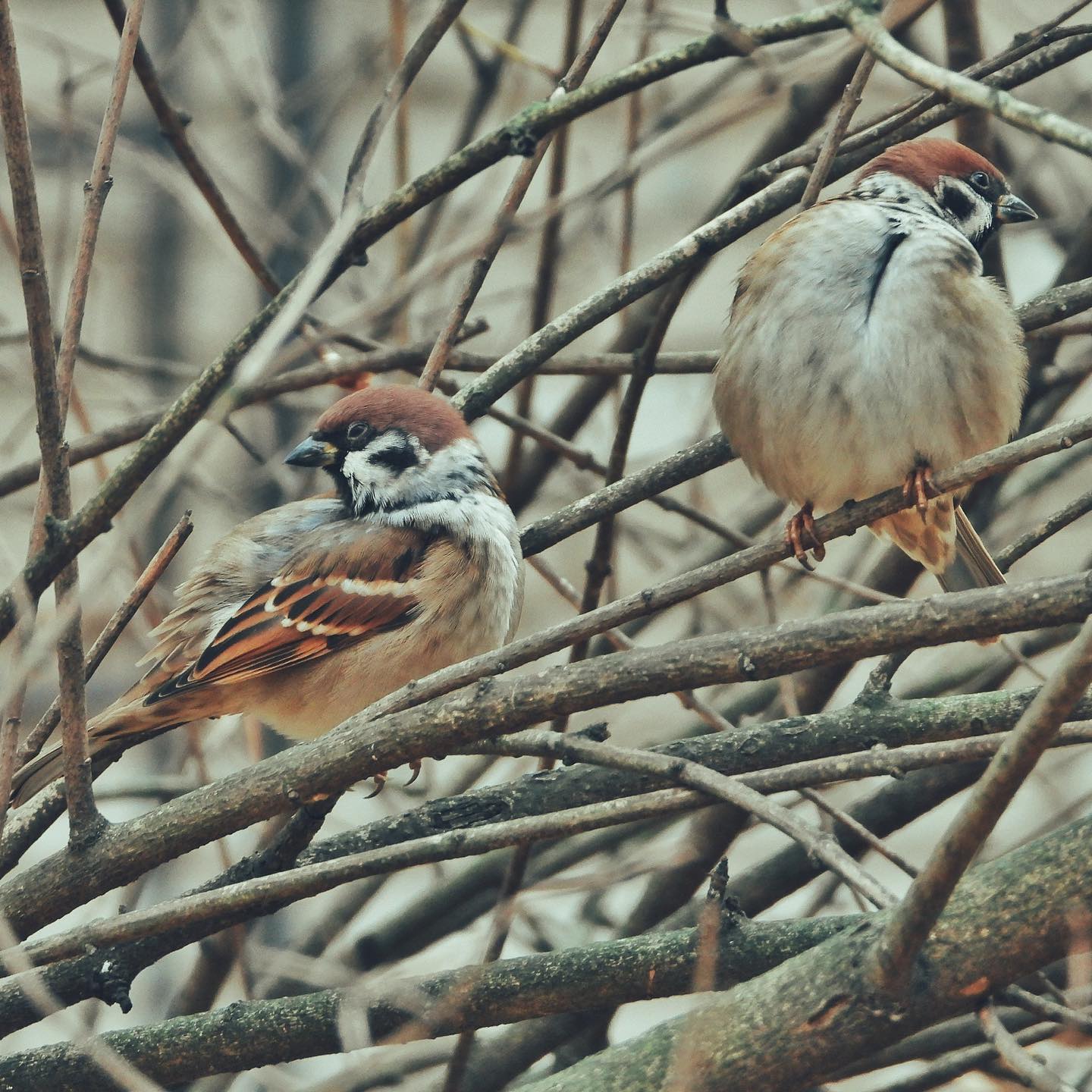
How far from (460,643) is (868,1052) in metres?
1.69

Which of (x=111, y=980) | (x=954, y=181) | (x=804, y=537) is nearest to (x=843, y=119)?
(x=804, y=537)

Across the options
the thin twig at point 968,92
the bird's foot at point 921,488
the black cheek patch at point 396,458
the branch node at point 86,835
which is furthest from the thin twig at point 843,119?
the branch node at point 86,835

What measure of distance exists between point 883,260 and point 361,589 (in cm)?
131

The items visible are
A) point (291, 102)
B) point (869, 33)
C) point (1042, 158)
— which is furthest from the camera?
point (291, 102)

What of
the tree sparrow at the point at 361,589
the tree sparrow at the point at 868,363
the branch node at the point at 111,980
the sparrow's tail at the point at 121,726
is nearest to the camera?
the branch node at the point at 111,980

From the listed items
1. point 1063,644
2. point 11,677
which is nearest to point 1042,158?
point 1063,644

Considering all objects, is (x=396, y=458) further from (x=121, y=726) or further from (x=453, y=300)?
(x=121, y=726)

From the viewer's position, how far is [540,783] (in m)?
2.45

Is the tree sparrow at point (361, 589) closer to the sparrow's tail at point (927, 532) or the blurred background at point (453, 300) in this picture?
the blurred background at point (453, 300)

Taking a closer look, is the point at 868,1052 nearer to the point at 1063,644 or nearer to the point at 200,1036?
the point at 200,1036

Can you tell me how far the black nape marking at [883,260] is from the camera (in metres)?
2.98

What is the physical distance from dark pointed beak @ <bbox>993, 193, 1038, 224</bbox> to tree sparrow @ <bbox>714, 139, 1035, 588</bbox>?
0.75 feet

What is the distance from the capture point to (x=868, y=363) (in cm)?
293

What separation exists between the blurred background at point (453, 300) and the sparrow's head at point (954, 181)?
240mm
